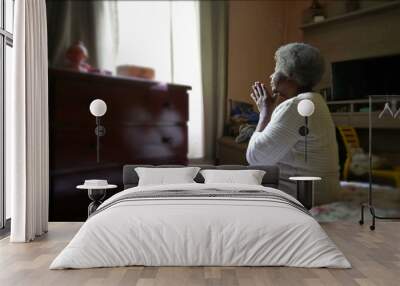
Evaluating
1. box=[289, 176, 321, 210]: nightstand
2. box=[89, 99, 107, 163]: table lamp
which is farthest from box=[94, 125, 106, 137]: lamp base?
box=[289, 176, 321, 210]: nightstand

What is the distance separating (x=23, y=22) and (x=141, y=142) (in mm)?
1689

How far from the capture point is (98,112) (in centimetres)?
512

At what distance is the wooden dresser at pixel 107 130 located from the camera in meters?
5.04

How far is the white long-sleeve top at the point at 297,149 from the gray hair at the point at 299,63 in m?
0.23

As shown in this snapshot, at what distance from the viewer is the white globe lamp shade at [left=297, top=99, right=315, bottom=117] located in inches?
201

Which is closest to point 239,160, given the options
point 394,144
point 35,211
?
point 394,144

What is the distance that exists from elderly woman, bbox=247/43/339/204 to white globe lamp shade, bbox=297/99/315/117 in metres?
0.05

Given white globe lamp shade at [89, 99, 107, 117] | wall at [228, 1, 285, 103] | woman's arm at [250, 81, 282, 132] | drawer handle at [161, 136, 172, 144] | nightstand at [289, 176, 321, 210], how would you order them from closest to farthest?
1. nightstand at [289, 176, 321, 210]
2. white globe lamp shade at [89, 99, 107, 117]
3. woman's arm at [250, 81, 282, 132]
4. wall at [228, 1, 285, 103]
5. drawer handle at [161, 136, 172, 144]

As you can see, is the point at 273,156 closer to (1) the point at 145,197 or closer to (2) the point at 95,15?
(1) the point at 145,197

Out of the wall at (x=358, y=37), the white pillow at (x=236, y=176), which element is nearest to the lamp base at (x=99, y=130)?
the white pillow at (x=236, y=176)

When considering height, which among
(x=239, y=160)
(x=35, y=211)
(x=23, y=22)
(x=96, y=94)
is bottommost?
(x=35, y=211)

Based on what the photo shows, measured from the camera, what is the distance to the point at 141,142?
17.8 feet

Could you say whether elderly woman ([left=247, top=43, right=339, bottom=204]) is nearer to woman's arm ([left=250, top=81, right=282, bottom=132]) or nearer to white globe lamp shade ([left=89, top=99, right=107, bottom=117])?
woman's arm ([left=250, top=81, right=282, bottom=132])

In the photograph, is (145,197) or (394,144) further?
(394,144)
